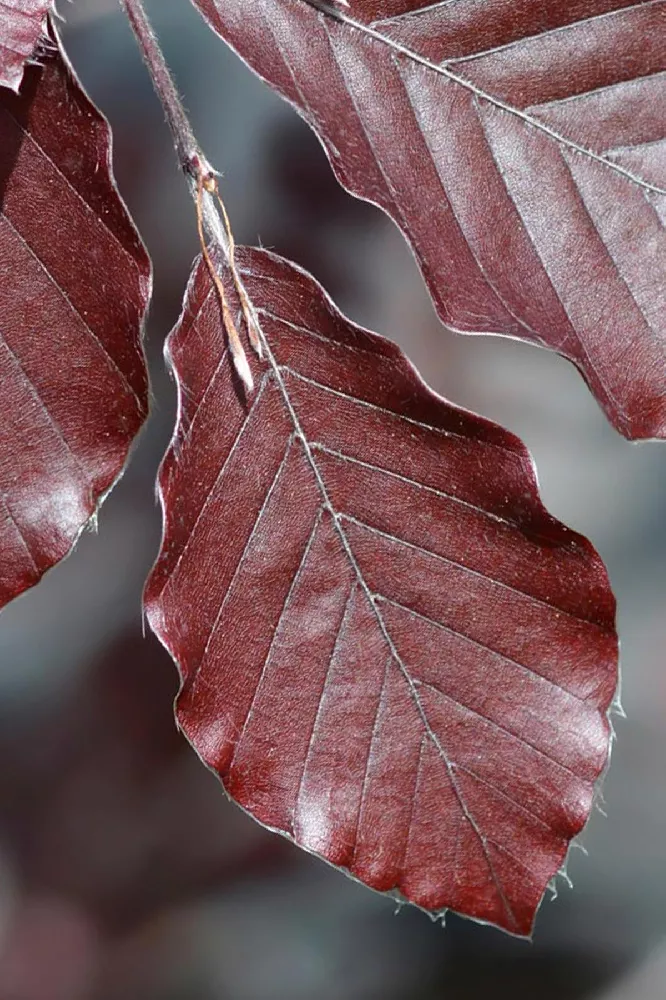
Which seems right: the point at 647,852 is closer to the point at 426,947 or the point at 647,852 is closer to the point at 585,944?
the point at 585,944

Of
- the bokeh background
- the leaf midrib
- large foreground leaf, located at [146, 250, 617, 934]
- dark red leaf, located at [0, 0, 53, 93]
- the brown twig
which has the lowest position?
the bokeh background

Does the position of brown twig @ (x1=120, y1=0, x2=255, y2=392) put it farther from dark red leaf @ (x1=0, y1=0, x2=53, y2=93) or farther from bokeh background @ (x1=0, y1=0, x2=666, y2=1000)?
bokeh background @ (x1=0, y1=0, x2=666, y2=1000)

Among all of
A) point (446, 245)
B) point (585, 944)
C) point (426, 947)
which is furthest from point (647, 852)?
point (446, 245)

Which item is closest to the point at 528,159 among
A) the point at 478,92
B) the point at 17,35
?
the point at 478,92

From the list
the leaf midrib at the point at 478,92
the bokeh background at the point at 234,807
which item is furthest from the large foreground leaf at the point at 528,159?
the bokeh background at the point at 234,807

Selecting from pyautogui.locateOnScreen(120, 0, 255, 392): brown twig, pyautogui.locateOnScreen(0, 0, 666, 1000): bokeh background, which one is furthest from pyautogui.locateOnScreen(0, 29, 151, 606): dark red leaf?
pyautogui.locateOnScreen(0, 0, 666, 1000): bokeh background

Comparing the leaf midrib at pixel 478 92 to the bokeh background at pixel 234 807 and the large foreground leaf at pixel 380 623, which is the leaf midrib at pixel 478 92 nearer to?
the large foreground leaf at pixel 380 623

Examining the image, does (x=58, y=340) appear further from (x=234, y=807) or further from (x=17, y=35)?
(x=234, y=807)

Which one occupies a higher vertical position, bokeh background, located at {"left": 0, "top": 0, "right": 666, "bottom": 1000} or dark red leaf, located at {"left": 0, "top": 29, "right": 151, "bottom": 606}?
dark red leaf, located at {"left": 0, "top": 29, "right": 151, "bottom": 606}
